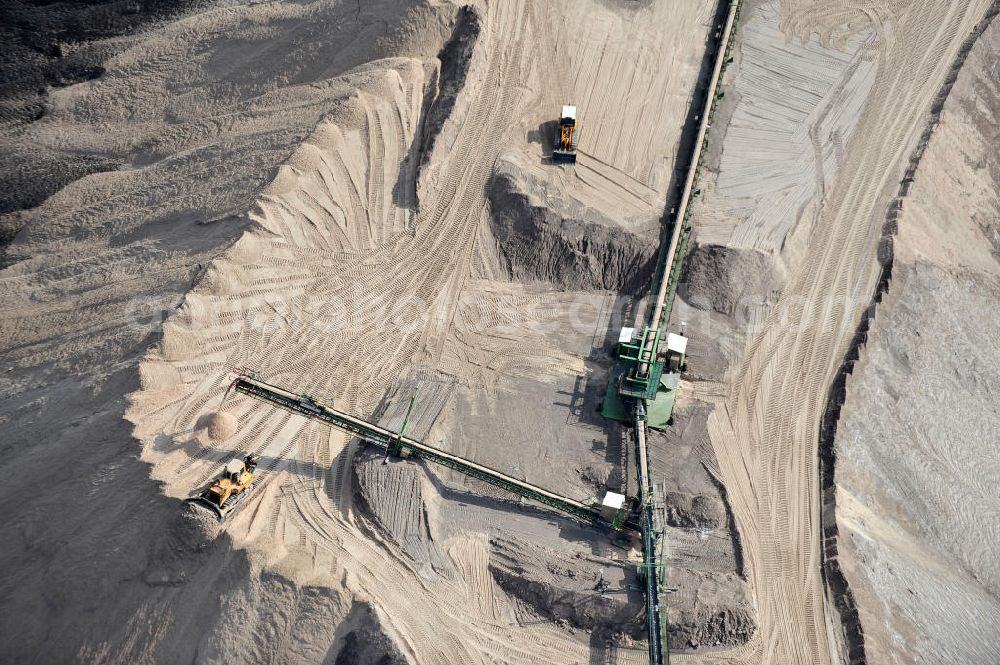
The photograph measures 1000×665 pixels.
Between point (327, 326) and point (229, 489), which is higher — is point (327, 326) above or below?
above

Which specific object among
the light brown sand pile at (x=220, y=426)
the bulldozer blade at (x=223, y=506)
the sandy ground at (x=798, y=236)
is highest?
the sandy ground at (x=798, y=236)

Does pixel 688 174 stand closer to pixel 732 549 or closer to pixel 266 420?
pixel 732 549

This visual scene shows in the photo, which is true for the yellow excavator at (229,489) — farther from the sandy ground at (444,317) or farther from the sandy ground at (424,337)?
the sandy ground at (424,337)

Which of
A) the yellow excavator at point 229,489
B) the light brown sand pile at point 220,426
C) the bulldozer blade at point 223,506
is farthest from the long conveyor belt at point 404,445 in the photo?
the bulldozer blade at point 223,506

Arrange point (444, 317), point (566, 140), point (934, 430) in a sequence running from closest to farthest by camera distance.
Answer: point (934, 430)
point (444, 317)
point (566, 140)

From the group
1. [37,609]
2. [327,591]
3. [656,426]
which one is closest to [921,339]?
[656,426]

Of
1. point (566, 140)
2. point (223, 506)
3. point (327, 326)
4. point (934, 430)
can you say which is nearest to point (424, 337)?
point (327, 326)

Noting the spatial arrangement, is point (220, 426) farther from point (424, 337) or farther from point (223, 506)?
point (424, 337)
